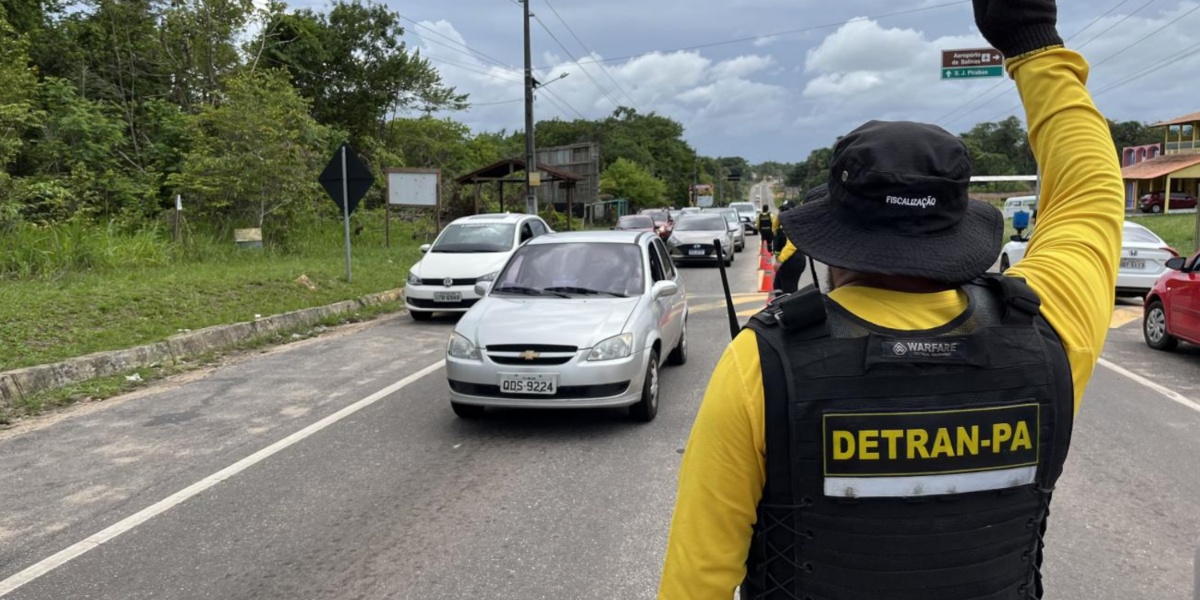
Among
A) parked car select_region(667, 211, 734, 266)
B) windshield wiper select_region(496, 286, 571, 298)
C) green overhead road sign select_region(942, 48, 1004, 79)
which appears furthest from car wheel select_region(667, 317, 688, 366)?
green overhead road sign select_region(942, 48, 1004, 79)

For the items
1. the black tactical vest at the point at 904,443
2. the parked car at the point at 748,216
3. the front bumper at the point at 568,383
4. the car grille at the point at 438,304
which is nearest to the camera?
the black tactical vest at the point at 904,443

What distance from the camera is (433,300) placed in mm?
12508

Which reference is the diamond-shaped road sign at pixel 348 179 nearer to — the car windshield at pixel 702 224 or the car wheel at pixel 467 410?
the car wheel at pixel 467 410

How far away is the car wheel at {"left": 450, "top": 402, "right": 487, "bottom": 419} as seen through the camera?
666 centimetres

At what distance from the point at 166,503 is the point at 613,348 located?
3.16 m

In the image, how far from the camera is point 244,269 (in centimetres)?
1457

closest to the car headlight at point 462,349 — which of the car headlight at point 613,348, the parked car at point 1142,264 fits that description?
the car headlight at point 613,348

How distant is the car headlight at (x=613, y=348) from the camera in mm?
6242

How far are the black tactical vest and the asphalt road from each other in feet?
7.95

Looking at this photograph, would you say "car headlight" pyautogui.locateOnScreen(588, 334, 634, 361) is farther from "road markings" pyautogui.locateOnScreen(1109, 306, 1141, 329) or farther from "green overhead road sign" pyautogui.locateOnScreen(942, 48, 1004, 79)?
"green overhead road sign" pyautogui.locateOnScreen(942, 48, 1004, 79)

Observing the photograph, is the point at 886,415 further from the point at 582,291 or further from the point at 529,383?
the point at 582,291

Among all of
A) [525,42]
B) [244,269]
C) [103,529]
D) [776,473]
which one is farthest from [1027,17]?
[525,42]

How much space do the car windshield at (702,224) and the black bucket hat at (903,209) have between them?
890 inches

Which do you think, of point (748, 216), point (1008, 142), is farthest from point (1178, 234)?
point (1008, 142)
